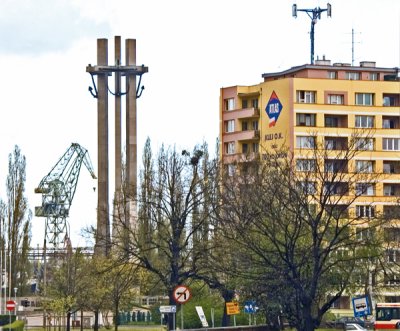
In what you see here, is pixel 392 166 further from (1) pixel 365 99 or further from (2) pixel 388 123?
(1) pixel 365 99

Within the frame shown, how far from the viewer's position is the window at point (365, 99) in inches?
5197

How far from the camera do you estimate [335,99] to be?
132000 millimetres

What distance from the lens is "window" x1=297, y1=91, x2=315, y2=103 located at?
430ft

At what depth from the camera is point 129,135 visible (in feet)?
436

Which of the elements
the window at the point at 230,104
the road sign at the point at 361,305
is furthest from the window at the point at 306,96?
the road sign at the point at 361,305

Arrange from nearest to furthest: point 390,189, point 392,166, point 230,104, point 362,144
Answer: point 362,144 → point 390,189 → point 392,166 → point 230,104

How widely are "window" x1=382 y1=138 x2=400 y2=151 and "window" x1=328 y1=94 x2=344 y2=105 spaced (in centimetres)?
579

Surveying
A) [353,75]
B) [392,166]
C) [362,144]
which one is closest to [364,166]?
[362,144]

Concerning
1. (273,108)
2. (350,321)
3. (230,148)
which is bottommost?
(350,321)

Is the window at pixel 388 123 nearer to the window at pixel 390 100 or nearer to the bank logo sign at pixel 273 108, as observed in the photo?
the window at pixel 390 100

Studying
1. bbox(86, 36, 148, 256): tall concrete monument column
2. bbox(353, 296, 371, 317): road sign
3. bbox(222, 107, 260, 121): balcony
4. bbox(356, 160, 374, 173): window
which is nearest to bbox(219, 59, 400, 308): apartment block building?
bbox(356, 160, 374, 173): window

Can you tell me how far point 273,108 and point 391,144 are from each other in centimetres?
1242

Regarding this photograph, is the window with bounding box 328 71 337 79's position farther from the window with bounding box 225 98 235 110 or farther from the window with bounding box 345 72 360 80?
the window with bounding box 225 98 235 110

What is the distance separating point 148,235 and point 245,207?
42.0ft
